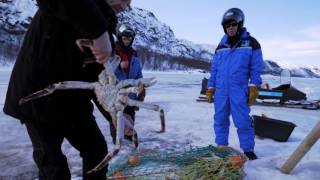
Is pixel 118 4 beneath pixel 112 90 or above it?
above

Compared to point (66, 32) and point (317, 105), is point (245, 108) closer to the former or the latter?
point (66, 32)

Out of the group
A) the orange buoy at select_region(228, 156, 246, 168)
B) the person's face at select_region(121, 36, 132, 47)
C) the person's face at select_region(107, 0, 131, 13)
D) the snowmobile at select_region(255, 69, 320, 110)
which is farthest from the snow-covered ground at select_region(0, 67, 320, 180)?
the person's face at select_region(107, 0, 131, 13)

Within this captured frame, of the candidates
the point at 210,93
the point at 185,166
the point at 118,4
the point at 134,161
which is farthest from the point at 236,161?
the point at 210,93

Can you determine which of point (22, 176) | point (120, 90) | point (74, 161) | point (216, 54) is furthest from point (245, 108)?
point (120, 90)

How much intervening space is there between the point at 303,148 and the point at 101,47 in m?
2.63

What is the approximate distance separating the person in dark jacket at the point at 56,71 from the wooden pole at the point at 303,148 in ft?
7.45

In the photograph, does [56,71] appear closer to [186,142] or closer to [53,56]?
[53,56]

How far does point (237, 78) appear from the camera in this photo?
197 inches

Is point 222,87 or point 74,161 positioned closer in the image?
point 74,161

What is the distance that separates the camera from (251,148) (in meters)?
4.96

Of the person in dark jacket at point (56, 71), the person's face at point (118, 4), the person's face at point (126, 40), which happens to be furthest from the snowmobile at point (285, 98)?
the person in dark jacket at point (56, 71)

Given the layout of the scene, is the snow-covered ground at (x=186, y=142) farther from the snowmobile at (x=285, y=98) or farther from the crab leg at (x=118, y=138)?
the crab leg at (x=118, y=138)

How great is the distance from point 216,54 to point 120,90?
349 cm

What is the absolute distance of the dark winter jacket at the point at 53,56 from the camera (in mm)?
1852
